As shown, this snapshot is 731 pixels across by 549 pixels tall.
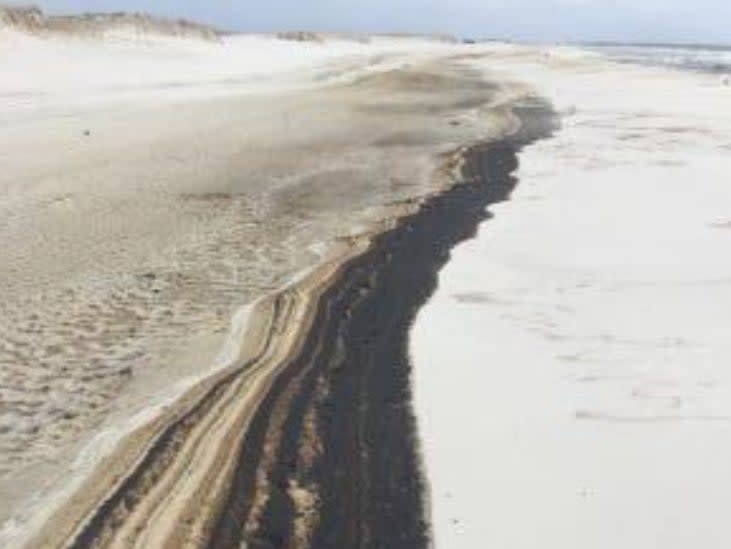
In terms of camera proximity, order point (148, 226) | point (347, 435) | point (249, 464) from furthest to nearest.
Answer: point (148, 226) < point (347, 435) < point (249, 464)

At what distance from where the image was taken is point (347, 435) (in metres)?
6.41

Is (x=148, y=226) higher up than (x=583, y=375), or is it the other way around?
(x=583, y=375)

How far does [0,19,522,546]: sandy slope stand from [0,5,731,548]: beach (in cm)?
4

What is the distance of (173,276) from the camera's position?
1003cm

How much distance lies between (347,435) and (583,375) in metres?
1.60

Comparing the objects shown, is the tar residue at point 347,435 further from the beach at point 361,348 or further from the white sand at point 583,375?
the white sand at point 583,375

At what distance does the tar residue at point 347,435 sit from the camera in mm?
5328

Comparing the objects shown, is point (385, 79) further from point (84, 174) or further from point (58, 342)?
point (58, 342)

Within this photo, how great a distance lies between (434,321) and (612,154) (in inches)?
431

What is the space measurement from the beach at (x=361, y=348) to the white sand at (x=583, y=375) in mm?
21

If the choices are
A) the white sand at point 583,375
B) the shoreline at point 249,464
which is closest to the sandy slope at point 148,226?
the shoreline at point 249,464

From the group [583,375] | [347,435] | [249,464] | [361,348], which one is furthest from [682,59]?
[249,464]

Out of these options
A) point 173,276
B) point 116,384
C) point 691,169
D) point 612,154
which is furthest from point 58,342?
point 612,154

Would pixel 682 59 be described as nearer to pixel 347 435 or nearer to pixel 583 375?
pixel 583 375
